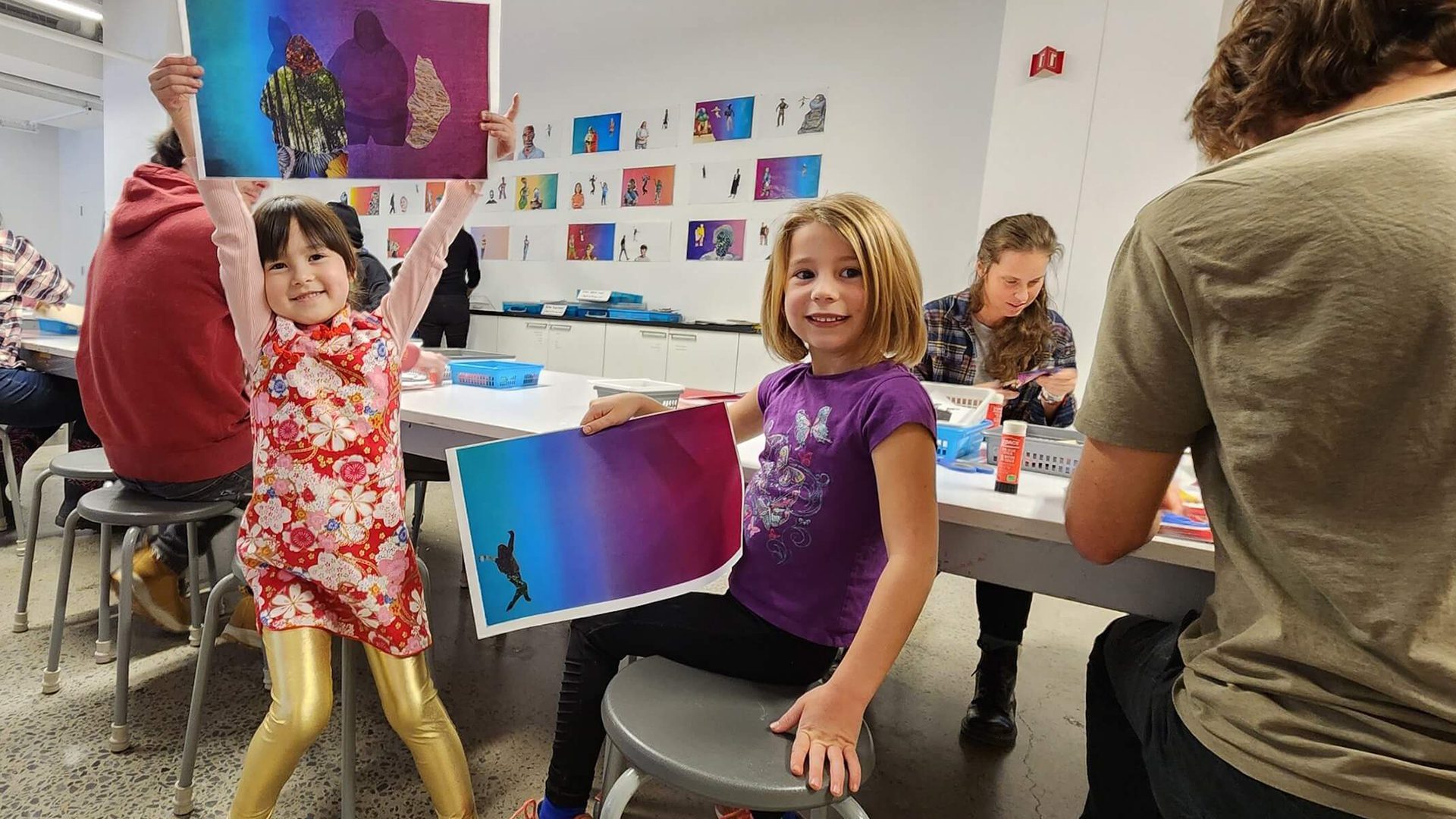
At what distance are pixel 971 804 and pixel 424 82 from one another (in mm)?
1660

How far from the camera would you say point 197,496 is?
4.94 ft

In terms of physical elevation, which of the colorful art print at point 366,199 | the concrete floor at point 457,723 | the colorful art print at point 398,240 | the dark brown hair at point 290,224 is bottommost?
the concrete floor at point 457,723

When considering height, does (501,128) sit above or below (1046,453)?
above

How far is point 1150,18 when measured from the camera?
2.91 metres

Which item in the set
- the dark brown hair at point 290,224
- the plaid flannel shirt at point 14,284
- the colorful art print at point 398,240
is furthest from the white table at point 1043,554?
the colorful art print at point 398,240

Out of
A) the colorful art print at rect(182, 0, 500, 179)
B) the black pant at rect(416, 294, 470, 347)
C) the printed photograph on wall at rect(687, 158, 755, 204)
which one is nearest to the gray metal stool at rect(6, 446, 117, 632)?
the colorful art print at rect(182, 0, 500, 179)

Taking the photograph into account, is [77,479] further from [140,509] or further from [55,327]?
[55,327]

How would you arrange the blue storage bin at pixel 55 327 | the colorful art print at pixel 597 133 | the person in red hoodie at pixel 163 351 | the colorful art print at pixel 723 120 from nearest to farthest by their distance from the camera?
the person in red hoodie at pixel 163 351 → the blue storage bin at pixel 55 327 → the colorful art print at pixel 723 120 → the colorful art print at pixel 597 133

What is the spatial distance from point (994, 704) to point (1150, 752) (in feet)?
3.60

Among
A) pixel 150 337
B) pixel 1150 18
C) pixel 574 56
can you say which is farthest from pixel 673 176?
pixel 150 337

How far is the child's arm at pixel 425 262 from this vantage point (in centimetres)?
114

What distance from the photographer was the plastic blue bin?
1.74 m

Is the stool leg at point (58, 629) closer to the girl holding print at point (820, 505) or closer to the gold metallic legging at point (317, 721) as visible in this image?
the gold metallic legging at point (317, 721)

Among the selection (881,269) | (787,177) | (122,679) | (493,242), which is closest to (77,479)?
(122,679)
